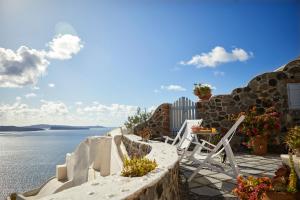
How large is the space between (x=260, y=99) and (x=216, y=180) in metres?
4.67

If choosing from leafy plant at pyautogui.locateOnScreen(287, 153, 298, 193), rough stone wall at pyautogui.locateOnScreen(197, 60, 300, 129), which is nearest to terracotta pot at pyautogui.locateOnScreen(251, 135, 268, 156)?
rough stone wall at pyautogui.locateOnScreen(197, 60, 300, 129)

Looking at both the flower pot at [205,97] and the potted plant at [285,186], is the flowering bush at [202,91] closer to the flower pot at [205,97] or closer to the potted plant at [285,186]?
the flower pot at [205,97]

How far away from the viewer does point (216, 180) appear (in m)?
4.36

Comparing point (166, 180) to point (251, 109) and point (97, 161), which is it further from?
point (251, 109)

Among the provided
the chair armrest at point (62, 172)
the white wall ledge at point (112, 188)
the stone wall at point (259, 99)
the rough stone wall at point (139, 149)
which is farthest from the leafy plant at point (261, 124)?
the chair armrest at point (62, 172)

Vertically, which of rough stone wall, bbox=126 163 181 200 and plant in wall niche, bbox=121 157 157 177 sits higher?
plant in wall niche, bbox=121 157 157 177

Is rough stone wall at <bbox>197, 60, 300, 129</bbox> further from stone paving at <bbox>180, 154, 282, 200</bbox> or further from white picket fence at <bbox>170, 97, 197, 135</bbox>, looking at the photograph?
stone paving at <bbox>180, 154, 282, 200</bbox>

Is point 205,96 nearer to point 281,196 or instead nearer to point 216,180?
point 216,180

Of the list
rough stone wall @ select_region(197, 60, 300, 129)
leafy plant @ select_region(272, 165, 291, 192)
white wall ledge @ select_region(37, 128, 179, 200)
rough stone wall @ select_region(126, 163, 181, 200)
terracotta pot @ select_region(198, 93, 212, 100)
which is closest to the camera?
white wall ledge @ select_region(37, 128, 179, 200)

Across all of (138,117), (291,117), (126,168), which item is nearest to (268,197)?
(126,168)

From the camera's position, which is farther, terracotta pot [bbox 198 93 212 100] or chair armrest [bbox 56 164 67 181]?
chair armrest [bbox 56 164 67 181]

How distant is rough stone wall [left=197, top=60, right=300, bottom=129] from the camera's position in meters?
8.03

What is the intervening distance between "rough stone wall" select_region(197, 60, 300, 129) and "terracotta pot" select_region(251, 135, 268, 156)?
97cm

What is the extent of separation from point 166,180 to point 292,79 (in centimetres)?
705
